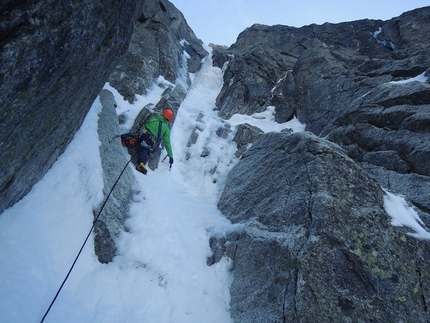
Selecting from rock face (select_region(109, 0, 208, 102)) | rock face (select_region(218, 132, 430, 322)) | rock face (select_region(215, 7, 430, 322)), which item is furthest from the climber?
rock face (select_region(218, 132, 430, 322))

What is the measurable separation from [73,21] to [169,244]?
4.74m

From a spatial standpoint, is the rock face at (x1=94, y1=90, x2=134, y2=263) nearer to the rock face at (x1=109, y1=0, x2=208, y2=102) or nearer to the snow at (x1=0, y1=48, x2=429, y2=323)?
the snow at (x1=0, y1=48, x2=429, y2=323)

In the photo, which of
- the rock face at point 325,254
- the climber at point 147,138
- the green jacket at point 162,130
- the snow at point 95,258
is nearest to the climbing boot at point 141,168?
the climber at point 147,138

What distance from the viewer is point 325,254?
4691 mm

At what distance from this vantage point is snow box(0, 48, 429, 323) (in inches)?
145

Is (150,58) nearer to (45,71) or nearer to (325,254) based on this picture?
(45,71)

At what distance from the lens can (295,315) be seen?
4.15 meters

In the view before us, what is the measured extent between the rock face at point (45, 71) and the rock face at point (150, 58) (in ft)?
26.7

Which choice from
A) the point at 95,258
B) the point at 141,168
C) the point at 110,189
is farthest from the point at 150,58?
the point at 95,258

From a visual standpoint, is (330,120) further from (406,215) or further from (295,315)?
(295,315)

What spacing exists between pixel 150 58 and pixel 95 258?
15730 millimetres

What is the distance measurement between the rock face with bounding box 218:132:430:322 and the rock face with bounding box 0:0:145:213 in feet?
15.3

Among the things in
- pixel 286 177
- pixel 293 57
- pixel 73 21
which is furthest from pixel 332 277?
pixel 293 57

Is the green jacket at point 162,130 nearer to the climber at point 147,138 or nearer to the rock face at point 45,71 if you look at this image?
the climber at point 147,138
